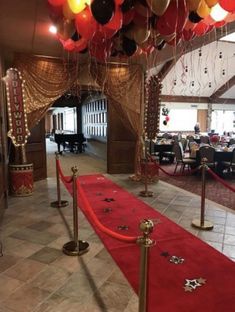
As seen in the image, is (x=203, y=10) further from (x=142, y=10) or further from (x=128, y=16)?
(x=128, y=16)

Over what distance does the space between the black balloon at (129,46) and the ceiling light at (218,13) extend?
89 cm

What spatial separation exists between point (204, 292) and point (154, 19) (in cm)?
267

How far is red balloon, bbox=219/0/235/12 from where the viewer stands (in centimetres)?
230

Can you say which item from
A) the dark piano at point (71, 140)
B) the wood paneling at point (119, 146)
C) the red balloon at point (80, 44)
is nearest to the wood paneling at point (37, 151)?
the wood paneling at point (119, 146)

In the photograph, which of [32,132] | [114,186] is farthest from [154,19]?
[32,132]

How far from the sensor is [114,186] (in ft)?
19.9

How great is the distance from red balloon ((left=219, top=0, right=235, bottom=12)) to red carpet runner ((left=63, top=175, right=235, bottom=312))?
8.10ft

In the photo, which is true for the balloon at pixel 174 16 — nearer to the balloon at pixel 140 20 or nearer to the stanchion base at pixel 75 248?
the balloon at pixel 140 20

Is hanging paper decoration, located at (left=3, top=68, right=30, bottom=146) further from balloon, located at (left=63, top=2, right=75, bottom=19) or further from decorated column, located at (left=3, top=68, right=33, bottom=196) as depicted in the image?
balloon, located at (left=63, top=2, right=75, bottom=19)

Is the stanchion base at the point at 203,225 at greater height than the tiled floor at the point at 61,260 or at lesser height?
greater

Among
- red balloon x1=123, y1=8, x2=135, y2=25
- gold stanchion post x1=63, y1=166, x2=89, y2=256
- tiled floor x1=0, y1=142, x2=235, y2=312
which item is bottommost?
tiled floor x1=0, y1=142, x2=235, y2=312

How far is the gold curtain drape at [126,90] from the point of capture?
6059 millimetres

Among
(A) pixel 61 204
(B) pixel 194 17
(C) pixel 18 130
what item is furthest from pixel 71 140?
(B) pixel 194 17

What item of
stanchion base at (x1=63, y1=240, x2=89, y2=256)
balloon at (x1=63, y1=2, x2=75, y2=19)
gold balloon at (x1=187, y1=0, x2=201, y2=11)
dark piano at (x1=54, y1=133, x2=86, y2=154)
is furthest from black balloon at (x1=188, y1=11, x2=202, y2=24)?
A: dark piano at (x1=54, y1=133, x2=86, y2=154)
